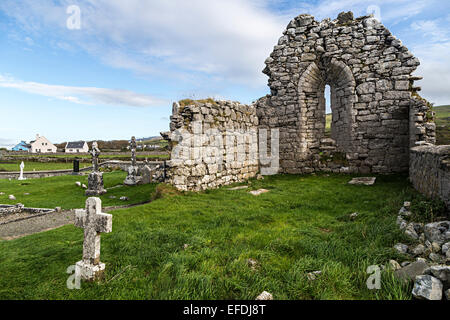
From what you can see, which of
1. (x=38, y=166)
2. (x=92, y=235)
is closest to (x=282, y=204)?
(x=92, y=235)

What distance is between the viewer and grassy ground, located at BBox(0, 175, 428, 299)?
2.94 m

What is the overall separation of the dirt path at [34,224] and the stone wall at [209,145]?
2.87 metres

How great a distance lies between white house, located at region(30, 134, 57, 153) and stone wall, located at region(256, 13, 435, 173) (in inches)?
3181

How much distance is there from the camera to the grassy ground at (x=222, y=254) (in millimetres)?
2943

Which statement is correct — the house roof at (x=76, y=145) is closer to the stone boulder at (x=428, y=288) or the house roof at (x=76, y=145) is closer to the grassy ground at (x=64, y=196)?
the grassy ground at (x=64, y=196)

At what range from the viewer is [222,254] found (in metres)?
3.87

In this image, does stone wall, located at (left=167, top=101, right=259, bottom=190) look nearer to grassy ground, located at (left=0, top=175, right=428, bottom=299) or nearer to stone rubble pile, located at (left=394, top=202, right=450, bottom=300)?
grassy ground, located at (left=0, top=175, right=428, bottom=299)

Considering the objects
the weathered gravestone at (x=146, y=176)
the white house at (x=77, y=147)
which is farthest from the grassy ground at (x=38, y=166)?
the white house at (x=77, y=147)

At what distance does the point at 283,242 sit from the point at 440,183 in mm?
3042

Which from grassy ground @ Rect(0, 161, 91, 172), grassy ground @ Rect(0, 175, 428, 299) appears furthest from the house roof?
grassy ground @ Rect(0, 175, 428, 299)

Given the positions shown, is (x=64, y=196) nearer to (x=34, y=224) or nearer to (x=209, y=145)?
(x=34, y=224)

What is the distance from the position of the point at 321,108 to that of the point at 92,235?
12062 millimetres
